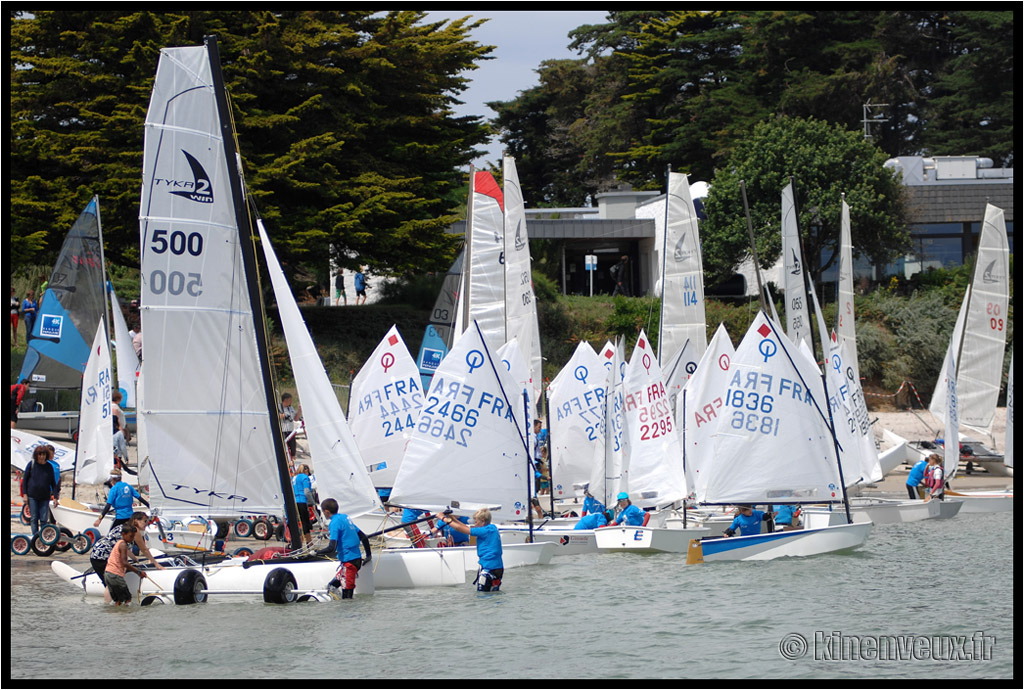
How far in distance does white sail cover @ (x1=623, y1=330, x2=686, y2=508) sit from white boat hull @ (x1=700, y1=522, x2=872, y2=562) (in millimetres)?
1902

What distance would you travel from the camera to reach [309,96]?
34000 mm

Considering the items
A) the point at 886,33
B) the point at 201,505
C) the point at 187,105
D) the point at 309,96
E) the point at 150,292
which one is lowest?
the point at 201,505

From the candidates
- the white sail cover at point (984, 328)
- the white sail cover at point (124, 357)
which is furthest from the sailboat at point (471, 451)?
the white sail cover at point (984, 328)

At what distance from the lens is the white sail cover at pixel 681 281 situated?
28062mm

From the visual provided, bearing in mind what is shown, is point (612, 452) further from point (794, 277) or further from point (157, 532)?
point (794, 277)

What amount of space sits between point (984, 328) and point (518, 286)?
417 inches

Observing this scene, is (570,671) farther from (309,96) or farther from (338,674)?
(309,96)

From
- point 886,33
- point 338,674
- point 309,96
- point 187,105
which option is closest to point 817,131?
point 886,33

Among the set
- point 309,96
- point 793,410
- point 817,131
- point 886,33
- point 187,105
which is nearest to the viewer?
point 187,105

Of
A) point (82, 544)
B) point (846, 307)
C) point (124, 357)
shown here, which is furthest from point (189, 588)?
point (846, 307)

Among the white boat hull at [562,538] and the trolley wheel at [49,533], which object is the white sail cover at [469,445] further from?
the trolley wheel at [49,533]

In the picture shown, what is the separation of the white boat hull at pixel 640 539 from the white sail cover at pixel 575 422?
2.90 metres

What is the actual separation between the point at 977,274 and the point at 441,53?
14944 mm

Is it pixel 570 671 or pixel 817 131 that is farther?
pixel 817 131
